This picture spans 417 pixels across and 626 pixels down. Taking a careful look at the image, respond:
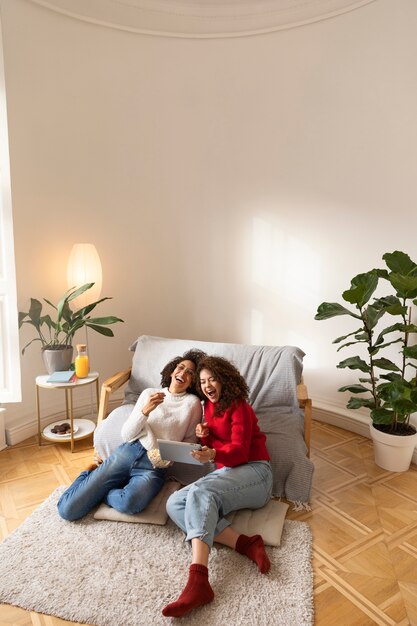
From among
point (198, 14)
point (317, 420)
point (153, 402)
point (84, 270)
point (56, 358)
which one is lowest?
point (317, 420)

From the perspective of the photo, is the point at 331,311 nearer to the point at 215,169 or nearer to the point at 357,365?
the point at 357,365

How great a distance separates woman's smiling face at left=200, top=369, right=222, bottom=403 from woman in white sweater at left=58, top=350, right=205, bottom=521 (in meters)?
0.13

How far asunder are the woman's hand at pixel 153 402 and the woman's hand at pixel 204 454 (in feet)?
1.04

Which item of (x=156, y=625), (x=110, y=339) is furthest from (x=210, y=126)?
(x=156, y=625)

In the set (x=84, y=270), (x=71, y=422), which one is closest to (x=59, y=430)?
(x=71, y=422)

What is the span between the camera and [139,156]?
3.62m

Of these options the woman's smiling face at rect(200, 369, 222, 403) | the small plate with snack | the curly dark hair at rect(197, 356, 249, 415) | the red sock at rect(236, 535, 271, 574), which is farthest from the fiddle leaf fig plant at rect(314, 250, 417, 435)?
the small plate with snack

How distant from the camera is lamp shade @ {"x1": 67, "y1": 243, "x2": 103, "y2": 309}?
3.20 m

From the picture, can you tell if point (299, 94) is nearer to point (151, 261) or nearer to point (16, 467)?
point (151, 261)

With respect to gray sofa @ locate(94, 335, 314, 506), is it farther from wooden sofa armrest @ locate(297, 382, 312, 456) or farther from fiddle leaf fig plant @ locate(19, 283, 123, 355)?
fiddle leaf fig plant @ locate(19, 283, 123, 355)

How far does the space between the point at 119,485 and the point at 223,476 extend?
1.86ft

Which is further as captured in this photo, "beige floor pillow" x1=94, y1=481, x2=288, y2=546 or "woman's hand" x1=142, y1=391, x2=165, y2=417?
"woman's hand" x1=142, y1=391, x2=165, y2=417

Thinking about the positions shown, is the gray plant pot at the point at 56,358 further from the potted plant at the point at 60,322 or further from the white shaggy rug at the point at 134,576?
the white shaggy rug at the point at 134,576

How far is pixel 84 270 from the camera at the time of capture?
321 centimetres
